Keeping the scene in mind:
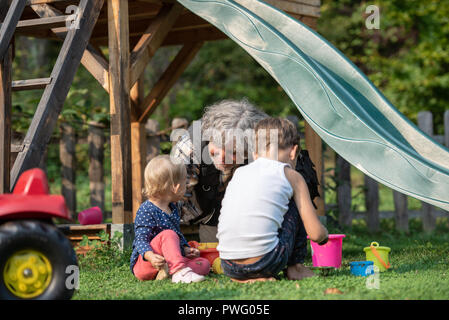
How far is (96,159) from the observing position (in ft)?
23.6

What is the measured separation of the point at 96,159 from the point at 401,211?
3.82 m

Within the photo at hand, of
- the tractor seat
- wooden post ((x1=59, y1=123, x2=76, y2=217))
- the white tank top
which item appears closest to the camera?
the tractor seat

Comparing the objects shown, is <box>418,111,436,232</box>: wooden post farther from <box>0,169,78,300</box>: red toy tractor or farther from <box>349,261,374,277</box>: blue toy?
<box>0,169,78,300</box>: red toy tractor

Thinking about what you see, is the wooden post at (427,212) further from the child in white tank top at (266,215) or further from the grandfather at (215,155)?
the child in white tank top at (266,215)

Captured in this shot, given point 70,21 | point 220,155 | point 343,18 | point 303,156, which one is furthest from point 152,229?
point 343,18

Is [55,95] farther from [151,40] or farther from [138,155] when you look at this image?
[138,155]

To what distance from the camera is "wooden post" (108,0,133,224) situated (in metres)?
4.43

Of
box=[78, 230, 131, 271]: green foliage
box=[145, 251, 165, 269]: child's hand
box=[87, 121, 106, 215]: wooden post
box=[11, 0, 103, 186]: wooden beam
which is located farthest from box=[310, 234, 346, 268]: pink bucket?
box=[87, 121, 106, 215]: wooden post

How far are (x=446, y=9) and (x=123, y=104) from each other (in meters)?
9.19

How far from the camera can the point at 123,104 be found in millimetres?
4520

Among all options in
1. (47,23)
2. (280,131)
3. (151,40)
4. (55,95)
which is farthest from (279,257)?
(151,40)

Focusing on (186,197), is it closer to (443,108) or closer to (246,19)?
(246,19)

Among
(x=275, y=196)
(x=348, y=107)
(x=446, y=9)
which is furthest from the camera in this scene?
(x=446, y=9)

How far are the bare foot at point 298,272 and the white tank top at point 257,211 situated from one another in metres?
0.29
